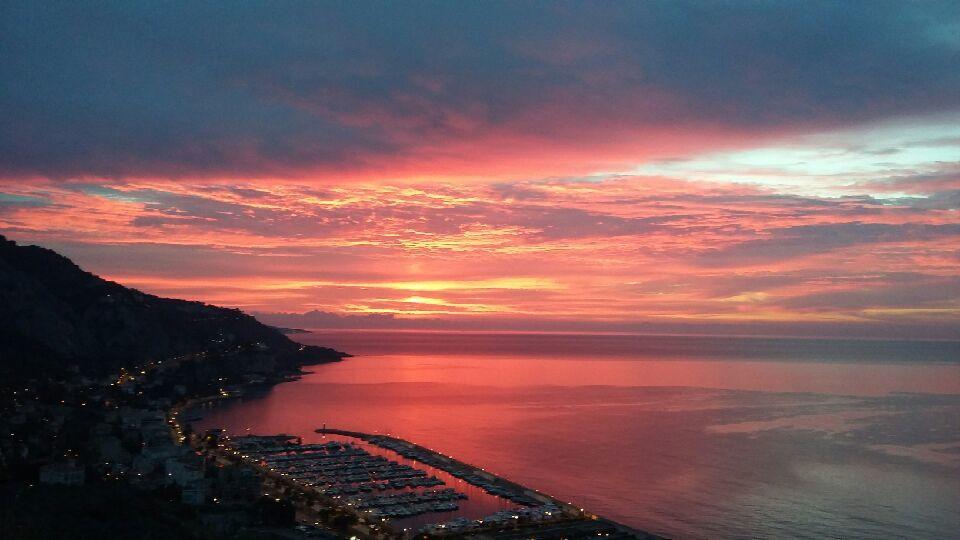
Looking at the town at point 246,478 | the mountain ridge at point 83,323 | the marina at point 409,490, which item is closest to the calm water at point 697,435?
the marina at point 409,490

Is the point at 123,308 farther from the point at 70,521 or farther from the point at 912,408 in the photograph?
the point at 912,408

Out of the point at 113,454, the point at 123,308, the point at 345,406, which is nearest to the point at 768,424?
the point at 345,406

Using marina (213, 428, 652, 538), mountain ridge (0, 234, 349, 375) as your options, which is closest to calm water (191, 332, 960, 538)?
marina (213, 428, 652, 538)

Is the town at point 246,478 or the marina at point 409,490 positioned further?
→ the marina at point 409,490

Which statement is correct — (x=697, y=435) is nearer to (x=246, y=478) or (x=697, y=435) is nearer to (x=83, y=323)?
(x=246, y=478)

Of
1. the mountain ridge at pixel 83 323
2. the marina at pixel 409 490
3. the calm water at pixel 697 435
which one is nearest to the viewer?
the marina at pixel 409 490

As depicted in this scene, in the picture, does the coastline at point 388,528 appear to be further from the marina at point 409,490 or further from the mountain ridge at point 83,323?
the mountain ridge at point 83,323

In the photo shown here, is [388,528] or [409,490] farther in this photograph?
[409,490]

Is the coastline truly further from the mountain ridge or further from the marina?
the mountain ridge

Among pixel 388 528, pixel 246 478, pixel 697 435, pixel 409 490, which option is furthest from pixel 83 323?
pixel 697 435

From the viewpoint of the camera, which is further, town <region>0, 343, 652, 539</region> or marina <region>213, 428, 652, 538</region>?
marina <region>213, 428, 652, 538</region>
